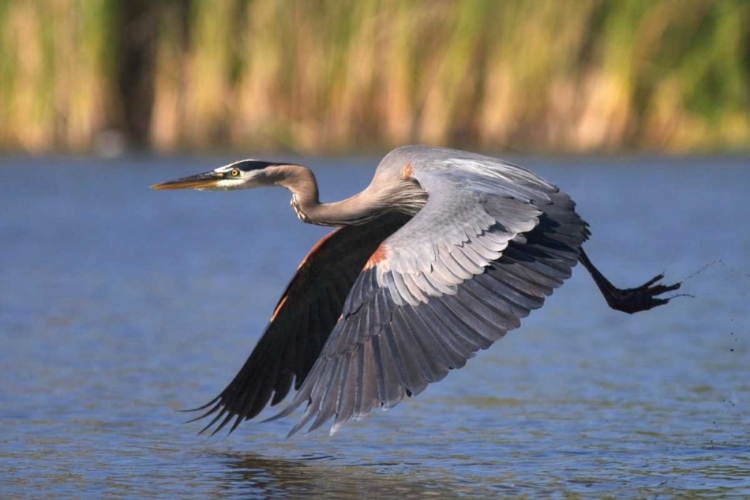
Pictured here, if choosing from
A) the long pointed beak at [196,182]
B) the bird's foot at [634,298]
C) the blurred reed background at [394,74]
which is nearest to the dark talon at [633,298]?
the bird's foot at [634,298]

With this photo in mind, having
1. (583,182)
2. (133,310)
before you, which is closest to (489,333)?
(133,310)

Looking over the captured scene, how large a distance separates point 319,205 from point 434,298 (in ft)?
4.47

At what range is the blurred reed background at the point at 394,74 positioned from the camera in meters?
18.5

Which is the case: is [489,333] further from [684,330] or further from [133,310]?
[133,310]

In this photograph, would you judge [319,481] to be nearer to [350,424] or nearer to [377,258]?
[377,258]

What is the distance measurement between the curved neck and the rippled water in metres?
1.12

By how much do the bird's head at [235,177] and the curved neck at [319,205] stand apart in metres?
0.06

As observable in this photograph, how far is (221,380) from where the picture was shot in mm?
8328

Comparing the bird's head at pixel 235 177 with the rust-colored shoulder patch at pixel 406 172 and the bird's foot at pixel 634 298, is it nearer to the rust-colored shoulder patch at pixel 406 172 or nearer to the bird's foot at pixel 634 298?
the rust-colored shoulder patch at pixel 406 172

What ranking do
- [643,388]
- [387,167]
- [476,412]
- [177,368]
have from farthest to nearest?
[177,368] → [643,388] → [476,412] → [387,167]

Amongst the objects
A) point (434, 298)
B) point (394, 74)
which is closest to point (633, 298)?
point (434, 298)

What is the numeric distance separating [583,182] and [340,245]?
1135cm

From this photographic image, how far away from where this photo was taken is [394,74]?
1870 cm

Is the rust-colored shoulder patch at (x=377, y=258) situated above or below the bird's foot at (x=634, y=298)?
above
